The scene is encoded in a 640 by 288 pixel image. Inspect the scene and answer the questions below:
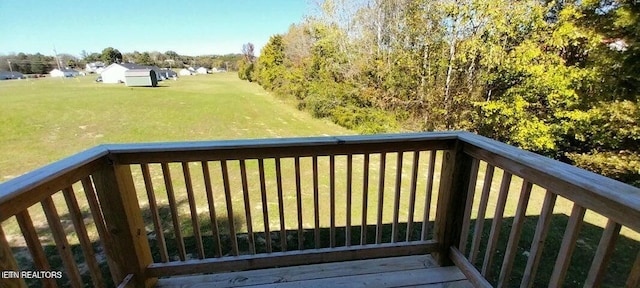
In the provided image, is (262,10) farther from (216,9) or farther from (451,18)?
(451,18)

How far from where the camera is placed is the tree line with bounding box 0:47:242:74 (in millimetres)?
31172

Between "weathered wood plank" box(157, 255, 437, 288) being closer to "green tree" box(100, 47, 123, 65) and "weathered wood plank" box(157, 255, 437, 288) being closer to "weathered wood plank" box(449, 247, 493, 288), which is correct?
"weathered wood plank" box(449, 247, 493, 288)

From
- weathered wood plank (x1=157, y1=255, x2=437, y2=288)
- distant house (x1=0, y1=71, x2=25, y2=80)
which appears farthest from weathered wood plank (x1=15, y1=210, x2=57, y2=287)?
distant house (x1=0, y1=71, x2=25, y2=80)

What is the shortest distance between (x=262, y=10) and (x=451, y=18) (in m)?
12.8

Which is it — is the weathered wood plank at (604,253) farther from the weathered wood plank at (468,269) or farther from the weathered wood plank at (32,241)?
the weathered wood plank at (32,241)

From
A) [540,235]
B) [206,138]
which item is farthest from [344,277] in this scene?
[206,138]

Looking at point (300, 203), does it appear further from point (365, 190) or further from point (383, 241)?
point (383, 241)

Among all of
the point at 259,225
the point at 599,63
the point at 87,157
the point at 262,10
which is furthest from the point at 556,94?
the point at 262,10

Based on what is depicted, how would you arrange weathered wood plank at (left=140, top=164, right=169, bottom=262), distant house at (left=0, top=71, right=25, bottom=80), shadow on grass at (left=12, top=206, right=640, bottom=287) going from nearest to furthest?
weathered wood plank at (left=140, top=164, right=169, bottom=262) → shadow on grass at (left=12, top=206, right=640, bottom=287) → distant house at (left=0, top=71, right=25, bottom=80)

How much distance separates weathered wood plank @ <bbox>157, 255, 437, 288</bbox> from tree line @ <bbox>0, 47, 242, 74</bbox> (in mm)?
31228

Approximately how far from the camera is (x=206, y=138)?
8.85 metres

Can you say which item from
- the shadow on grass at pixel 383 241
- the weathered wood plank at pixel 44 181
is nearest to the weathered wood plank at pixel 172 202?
the weathered wood plank at pixel 44 181

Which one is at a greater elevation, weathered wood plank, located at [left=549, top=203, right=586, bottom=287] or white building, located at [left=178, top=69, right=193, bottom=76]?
weathered wood plank, located at [left=549, top=203, right=586, bottom=287]

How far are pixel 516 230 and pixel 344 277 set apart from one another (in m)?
0.95
